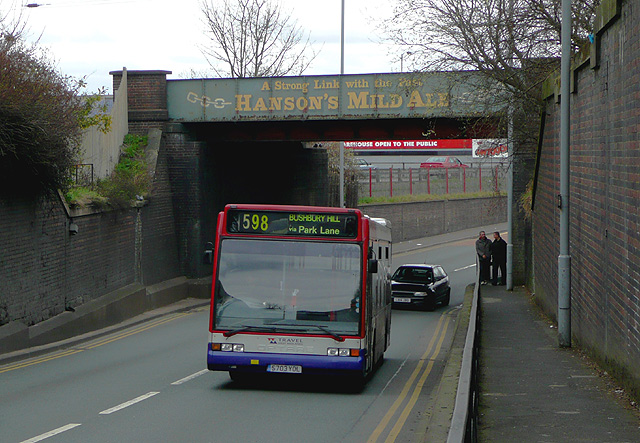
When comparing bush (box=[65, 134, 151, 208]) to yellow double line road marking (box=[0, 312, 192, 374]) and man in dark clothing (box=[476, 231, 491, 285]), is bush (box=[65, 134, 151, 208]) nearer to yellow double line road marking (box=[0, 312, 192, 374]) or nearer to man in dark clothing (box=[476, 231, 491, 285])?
yellow double line road marking (box=[0, 312, 192, 374])

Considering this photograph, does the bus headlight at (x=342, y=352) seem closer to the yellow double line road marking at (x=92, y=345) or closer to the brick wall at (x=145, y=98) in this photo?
the yellow double line road marking at (x=92, y=345)

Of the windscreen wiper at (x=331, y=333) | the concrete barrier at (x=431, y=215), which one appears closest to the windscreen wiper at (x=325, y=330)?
the windscreen wiper at (x=331, y=333)

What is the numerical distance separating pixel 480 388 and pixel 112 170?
19645 millimetres

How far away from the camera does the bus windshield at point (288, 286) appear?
39.7ft

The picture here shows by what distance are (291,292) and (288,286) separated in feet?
0.33

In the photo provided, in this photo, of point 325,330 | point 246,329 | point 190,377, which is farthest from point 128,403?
point 325,330

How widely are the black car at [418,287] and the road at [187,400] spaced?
8032mm

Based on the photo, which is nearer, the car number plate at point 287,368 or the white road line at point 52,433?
the white road line at point 52,433

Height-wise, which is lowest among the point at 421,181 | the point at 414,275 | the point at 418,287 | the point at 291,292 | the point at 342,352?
the point at 418,287

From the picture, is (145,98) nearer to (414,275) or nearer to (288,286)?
(414,275)

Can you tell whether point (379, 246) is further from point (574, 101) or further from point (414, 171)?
point (414, 171)

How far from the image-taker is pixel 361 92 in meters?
28.1

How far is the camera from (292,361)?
11961mm

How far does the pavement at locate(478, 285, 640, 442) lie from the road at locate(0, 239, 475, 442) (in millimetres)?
1048
